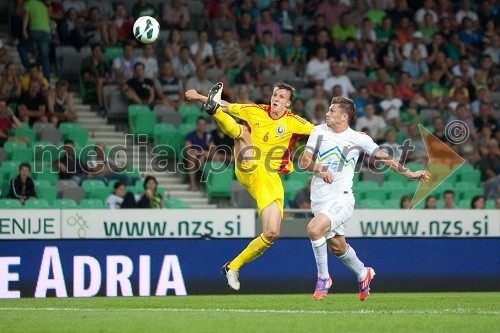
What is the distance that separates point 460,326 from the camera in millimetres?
9570

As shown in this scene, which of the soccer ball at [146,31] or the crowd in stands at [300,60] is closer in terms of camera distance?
the soccer ball at [146,31]

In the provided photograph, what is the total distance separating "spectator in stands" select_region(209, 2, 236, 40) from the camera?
21.6 metres

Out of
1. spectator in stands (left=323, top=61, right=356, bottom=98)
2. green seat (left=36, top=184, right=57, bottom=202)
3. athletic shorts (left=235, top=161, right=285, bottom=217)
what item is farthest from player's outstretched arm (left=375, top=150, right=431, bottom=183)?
spectator in stands (left=323, top=61, right=356, bottom=98)

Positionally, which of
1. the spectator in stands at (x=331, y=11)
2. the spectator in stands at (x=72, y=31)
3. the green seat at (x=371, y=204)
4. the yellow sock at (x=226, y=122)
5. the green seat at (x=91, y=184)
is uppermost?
the spectator in stands at (x=331, y=11)

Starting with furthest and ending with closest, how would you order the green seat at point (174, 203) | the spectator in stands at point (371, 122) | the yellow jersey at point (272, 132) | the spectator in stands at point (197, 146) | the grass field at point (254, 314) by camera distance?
the spectator in stands at point (371, 122) → the spectator in stands at point (197, 146) → the green seat at point (174, 203) → the yellow jersey at point (272, 132) → the grass field at point (254, 314)

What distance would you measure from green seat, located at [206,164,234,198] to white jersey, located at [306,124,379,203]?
23.1ft

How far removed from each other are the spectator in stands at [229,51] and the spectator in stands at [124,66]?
2045mm

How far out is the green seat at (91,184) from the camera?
17.2 meters

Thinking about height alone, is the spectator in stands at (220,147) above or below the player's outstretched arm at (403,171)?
below

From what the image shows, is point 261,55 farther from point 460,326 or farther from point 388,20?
point 460,326

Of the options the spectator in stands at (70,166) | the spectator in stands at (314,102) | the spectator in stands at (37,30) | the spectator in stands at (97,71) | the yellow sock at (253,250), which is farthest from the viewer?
the spectator in stands at (314,102)

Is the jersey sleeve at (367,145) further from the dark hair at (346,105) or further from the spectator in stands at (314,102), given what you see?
the spectator in stands at (314,102)

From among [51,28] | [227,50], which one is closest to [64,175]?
[51,28]

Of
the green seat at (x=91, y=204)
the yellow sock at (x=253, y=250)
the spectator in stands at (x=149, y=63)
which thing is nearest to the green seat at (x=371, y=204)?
the green seat at (x=91, y=204)
